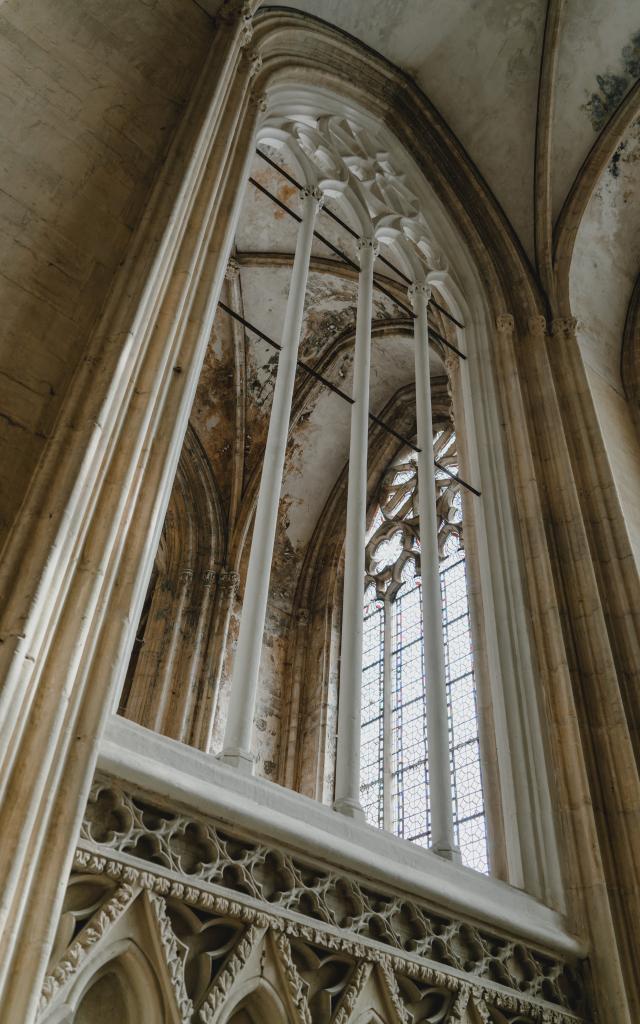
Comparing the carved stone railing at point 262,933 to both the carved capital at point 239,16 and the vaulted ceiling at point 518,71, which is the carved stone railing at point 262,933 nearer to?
the carved capital at point 239,16

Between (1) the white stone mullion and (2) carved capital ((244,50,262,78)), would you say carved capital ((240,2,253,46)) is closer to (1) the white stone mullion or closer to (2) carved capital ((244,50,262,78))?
(2) carved capital ((244,50,262,78))

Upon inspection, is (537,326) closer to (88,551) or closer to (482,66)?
(482,66)

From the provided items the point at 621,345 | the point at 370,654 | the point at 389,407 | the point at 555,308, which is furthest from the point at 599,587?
the point at 389,407

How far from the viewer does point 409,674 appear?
909 centimetres

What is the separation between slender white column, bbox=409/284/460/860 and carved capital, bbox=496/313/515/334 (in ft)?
3.36

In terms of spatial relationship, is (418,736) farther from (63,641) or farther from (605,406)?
(63,641)

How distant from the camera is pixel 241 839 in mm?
2938

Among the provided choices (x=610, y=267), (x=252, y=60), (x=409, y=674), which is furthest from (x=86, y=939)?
(x=610, y=267)

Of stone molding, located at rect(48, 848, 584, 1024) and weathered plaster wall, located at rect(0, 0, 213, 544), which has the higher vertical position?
weathered plaster wall, located at rect(0, 0, 213, 544)

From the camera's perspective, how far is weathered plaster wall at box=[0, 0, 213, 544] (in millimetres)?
3211

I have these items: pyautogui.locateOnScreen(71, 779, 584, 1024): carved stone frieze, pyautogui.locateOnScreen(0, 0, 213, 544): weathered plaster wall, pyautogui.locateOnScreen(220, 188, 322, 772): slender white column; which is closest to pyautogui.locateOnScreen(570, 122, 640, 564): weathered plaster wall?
pyautogui.locateOnScreen(220, 188, 322, 772): slender white column

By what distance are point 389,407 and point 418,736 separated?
4.42m

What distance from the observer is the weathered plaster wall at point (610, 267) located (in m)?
7.25

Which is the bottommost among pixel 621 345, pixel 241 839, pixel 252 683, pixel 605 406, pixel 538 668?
pixel 241 839
